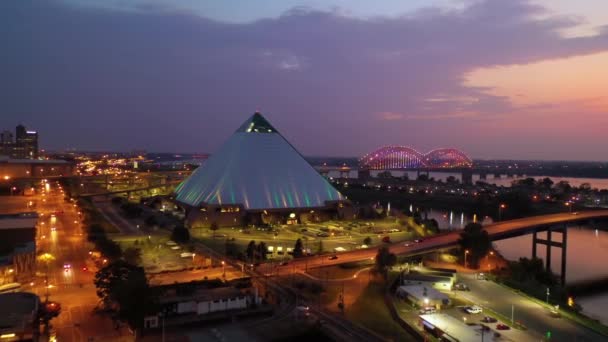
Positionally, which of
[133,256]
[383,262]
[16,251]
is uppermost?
[16,251]

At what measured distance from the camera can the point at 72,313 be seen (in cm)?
1723

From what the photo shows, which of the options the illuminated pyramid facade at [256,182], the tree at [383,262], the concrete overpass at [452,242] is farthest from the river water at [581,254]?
the illuminated pyramid facade at [256,182]

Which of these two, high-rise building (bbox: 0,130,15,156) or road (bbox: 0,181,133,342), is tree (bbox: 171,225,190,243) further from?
high-rise building (bbox: 0,130,15,156)

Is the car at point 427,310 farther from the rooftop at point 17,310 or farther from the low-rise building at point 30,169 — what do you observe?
the low-rise building at point 30,169

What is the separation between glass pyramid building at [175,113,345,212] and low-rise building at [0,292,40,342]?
21109 mm

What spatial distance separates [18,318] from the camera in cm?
1530

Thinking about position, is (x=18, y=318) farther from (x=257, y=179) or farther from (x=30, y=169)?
(x=30, y=169)

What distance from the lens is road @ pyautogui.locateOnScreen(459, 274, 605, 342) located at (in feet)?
55.4

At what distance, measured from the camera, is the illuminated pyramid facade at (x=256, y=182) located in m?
38.9

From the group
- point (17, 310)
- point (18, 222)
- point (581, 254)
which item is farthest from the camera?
point (581, 254)

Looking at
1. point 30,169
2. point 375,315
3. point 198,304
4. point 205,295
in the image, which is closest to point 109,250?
point 205,295

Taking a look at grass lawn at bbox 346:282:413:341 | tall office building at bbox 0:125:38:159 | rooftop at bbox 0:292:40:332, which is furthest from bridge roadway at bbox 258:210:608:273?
tall office building at bbox 0:125:38:159

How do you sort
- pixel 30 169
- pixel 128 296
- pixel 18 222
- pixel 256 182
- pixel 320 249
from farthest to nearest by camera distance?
pixel 30 169
pixel 256 182
pixel 320 249
pixel 18 222
pixel 128 296

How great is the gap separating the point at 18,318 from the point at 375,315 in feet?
39.6
